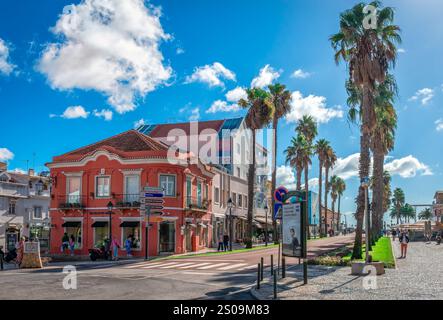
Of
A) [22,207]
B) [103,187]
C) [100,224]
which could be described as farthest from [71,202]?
[22,207]

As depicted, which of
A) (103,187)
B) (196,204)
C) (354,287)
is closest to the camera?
(354,287)

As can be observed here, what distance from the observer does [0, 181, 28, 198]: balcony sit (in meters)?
50.5

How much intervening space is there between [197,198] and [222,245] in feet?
14.4

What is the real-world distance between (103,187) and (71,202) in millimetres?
2891

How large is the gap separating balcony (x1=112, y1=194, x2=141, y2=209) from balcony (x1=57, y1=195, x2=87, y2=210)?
9.57 ft

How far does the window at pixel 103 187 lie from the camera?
38.2m

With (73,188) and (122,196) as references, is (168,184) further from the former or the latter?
(73,188)

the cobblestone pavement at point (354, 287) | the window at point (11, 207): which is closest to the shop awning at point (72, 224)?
the window at point (11, 207)

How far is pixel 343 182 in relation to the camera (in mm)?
121125

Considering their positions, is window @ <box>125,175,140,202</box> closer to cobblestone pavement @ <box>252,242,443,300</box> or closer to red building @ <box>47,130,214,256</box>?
red building @ <box>47,130,214,256</box>

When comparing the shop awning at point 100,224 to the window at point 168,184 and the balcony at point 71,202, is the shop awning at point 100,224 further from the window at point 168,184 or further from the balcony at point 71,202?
the window at point 168,184

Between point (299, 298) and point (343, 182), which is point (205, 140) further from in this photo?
point (343, 182)

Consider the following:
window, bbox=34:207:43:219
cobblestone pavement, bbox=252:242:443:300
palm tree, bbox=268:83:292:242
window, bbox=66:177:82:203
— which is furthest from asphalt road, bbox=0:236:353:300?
window, bbox=34:207:43:219

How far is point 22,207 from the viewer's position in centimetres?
5381
